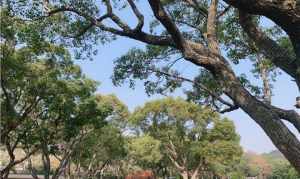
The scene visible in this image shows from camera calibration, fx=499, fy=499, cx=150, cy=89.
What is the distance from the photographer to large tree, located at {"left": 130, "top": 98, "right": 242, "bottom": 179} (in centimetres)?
5241

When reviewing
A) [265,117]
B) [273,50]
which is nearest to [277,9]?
[265,117]

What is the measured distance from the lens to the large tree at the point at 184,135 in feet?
172

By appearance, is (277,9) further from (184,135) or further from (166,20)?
(184,135)

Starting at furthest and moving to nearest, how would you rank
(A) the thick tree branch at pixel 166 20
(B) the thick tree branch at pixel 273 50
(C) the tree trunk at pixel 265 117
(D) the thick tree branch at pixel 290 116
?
(B) the thick tree branch at pixel 273 50 → (D) the thick tree branch at pixel 290 116 → (A) the thick tree branch at pixel 166 20 → (C) the tree trunk at pixel 265 117

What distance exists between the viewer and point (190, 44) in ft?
27.1

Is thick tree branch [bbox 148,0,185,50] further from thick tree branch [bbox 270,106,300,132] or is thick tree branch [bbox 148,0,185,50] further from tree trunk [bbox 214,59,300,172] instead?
thick tree branch [bbox 270,106,300,132]

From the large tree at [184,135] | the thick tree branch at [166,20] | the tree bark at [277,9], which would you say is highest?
the large tree at [184,135]

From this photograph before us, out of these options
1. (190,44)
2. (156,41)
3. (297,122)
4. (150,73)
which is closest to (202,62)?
(190,44)

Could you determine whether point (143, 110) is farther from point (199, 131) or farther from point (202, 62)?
point (202, 62)

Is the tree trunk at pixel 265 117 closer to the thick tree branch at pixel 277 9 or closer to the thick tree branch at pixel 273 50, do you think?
the thick tree branch at pixel 273 50

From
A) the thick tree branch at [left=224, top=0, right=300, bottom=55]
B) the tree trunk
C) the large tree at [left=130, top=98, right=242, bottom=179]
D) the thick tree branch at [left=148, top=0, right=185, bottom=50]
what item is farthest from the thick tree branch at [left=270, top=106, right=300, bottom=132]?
the large tree at [left=130, top=98, right=242, bottom=179]

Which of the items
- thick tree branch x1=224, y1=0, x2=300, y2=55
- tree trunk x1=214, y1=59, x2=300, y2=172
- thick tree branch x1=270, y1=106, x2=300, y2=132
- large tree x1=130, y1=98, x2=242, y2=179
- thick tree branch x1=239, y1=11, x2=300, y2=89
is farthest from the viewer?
large tree x1=130, y1=98, x2=242, y2=179

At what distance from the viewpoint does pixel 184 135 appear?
53750 millimetres

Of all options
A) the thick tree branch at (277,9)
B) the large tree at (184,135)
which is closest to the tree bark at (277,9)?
the thick tree branch at (277,9)
